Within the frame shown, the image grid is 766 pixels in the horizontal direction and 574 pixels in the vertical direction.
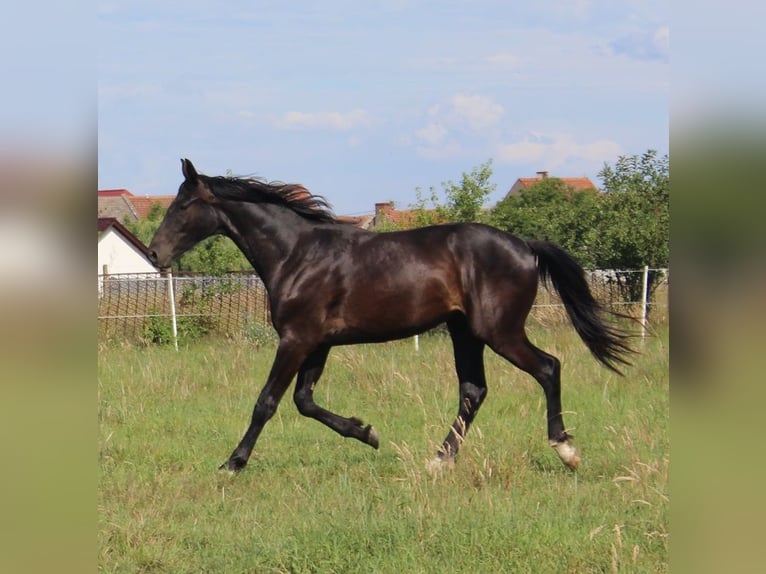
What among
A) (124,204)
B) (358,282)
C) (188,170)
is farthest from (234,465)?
(124,204)

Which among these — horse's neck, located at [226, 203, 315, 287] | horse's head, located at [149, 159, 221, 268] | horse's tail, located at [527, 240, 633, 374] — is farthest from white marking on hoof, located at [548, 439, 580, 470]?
horse's head, located at [149, 159, 221, 268]

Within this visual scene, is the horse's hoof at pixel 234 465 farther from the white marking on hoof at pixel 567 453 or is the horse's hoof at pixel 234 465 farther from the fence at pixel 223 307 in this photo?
the fence at pixel 223 307

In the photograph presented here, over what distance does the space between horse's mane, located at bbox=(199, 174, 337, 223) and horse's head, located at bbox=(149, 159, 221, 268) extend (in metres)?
0.09

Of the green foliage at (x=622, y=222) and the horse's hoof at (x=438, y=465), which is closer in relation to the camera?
the horse's hoof at (x=438, y=465)

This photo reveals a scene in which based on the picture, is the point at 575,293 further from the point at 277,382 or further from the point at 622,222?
the point at 622,222

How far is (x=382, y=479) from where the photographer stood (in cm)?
602

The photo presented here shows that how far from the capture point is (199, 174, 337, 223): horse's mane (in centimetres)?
727

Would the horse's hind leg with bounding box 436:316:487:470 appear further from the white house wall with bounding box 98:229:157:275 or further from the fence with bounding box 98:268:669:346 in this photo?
Answer: the white house wall with bounding box 98:229:157:275

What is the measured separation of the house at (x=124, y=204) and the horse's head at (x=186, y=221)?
5043 cm

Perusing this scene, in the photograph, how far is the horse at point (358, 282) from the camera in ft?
22.7

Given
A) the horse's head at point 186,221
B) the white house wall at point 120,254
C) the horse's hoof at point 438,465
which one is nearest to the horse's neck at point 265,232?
the horse's head at point 186,221
